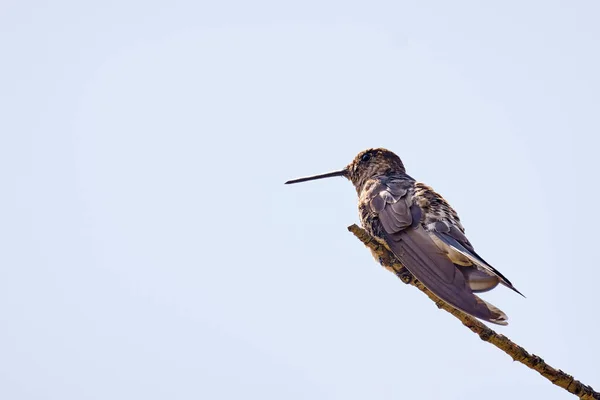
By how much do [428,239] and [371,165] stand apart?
1.92 metres

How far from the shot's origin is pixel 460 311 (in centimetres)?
336

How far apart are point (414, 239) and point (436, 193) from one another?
0.82m

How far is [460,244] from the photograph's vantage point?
4297mm

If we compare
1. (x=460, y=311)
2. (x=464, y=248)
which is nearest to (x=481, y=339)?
(x=460, y=311)

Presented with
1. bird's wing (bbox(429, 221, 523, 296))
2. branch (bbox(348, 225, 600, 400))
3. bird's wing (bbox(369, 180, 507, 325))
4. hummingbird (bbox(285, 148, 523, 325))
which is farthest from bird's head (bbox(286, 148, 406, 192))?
branch (bbox(348, 225, 600, 400))

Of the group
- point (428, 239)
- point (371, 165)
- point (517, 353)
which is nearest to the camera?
point (517, 353)

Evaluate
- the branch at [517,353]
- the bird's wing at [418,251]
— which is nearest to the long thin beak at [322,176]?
the bird's wing at [418,251]

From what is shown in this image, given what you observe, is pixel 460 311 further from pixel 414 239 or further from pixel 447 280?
pixel 414 239

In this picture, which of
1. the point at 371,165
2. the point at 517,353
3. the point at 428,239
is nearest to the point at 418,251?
the point at 428,239

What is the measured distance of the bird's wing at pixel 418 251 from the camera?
133 inches

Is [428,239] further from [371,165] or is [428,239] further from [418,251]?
[371,165]

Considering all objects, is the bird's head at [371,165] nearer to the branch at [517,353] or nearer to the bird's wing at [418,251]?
the bird's wing at [418,251]

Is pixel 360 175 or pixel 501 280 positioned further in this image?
pixel 360 175

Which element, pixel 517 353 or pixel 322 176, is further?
pixel 322 176
